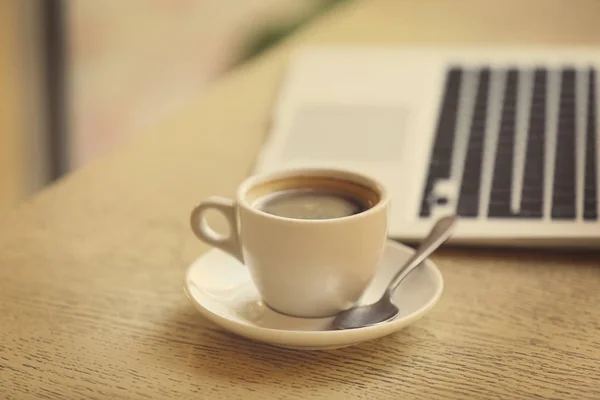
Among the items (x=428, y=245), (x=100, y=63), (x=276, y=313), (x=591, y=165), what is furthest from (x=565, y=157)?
(x=100, y=63)

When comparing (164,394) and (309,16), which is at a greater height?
(309,16)

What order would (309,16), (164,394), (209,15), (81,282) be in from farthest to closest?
(209,15) → (309,16) → (81,282) → (164,394)

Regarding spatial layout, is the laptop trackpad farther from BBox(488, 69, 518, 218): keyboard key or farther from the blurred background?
the blurred background

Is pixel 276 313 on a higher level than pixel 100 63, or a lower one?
lower

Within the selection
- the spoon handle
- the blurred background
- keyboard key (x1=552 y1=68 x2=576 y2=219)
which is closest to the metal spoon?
the spoon handle

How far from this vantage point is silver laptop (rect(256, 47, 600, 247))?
2.10 ft

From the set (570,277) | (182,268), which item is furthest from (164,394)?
(570,277)

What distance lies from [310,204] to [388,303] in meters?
0.08

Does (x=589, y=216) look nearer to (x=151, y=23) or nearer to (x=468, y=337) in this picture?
(x=468, y=337)

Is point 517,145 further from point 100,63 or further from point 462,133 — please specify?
point 100,63

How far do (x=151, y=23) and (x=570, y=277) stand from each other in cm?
182

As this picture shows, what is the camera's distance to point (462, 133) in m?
0.76

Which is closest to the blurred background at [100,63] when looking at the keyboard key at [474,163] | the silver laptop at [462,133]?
the silver laptop at [462,133]

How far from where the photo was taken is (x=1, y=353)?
0.50 meters
